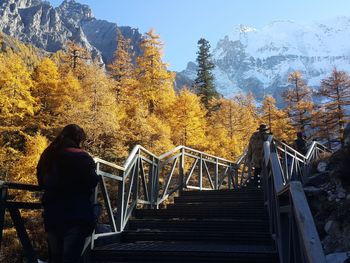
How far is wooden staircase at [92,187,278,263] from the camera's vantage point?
508 cm

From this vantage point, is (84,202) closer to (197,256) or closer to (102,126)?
(197,256)

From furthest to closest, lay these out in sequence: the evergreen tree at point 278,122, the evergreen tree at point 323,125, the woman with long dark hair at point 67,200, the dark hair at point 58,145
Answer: the evergreen tree at point 278,122, the evergreen tree at point 323,125, the dark hair at point 58,145, the woman with long dark hair at point 67,200

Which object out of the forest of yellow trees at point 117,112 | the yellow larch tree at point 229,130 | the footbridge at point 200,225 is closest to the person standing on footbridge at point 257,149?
the footbridge at point 200,225

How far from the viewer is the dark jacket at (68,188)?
3.72 meters

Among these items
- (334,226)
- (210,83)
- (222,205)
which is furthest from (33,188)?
(210,83)

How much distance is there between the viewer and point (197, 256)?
198 inches

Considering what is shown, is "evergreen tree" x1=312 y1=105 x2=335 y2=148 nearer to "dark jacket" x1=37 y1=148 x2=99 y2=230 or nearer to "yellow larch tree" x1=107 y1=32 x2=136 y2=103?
"yellow larch tree" x1=107 y1=32 x2=136 y2=103

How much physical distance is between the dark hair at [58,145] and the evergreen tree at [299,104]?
36221 millimetres

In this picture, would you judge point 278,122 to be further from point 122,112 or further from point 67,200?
point 67,200

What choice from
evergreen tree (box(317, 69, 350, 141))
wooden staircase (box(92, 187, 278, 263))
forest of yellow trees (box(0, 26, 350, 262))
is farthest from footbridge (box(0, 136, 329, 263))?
evergreen tree (box(317, 69, 350, 141))

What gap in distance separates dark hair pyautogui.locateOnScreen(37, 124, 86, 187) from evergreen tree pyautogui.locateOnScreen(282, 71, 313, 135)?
1426 inches

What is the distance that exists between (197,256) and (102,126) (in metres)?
20.0

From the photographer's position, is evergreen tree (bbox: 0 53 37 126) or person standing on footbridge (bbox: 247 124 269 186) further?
evergreen tree (bbox: 0 53 37 126)

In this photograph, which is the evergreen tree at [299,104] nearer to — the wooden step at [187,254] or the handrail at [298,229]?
the wooden step at [187,254]
